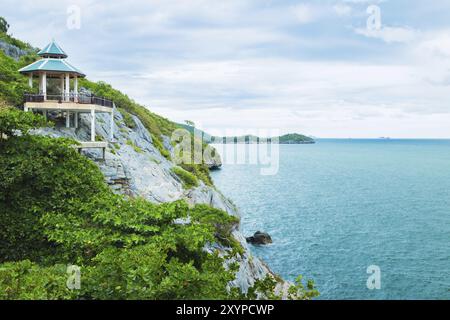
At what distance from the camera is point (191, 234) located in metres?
13.6

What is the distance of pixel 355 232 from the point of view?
49344 mm

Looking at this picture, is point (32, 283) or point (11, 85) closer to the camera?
point (32, 283)

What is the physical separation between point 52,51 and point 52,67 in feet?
4.58

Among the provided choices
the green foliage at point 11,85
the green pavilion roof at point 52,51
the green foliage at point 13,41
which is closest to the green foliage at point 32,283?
the green foliage at point 11,85

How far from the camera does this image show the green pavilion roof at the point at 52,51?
26531mm

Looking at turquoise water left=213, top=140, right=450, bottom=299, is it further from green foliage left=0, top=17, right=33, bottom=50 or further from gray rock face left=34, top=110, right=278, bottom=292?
green foliage left=0, top=17, right=33, bottom=50

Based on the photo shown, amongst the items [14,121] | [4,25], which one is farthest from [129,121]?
[4,25]

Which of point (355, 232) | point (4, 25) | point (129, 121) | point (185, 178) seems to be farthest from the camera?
point (4, 25)

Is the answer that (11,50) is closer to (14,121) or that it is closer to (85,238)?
(14,121)

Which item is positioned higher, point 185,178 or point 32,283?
point 185,178

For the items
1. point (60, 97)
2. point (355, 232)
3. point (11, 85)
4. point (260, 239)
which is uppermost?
point (11, 85)

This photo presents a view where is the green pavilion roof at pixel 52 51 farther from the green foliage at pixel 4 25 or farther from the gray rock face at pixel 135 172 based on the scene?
the green foliage at pixel 4 25

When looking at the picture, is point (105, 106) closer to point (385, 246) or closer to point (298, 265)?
point (298, 265)
